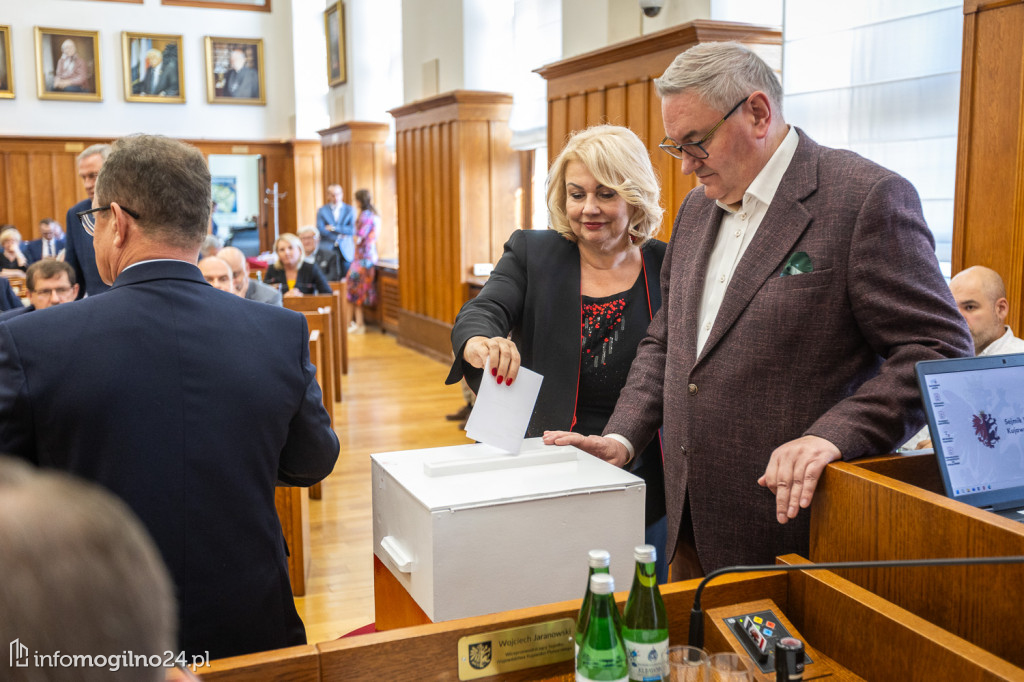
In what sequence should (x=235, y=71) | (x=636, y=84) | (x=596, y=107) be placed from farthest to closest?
(x=235, y=71) < (x=596, y=107) < (x=636, y=84)

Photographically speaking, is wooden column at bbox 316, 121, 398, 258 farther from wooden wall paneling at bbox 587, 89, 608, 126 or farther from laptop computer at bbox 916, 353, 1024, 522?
laptop computer at bbox 916, 353, 1024, 522

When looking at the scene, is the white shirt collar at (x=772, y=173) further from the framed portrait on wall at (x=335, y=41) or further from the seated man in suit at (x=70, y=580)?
the framed portrait on wall at (x=335, y=41)

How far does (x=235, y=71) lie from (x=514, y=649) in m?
16.4

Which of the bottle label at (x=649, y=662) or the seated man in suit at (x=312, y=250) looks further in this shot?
the seated man in suit at (x=312, y=250)

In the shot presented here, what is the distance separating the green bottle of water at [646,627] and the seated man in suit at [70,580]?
2.27 feet

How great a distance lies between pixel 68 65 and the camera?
14844 mm

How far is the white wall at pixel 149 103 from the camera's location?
48.2ft

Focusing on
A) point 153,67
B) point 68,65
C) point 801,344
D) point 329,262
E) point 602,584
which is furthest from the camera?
point 153,67

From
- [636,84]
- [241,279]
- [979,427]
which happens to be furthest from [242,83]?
[979,427]

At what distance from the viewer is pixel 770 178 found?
5.76ft

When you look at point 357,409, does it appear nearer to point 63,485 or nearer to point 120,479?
point 120,479

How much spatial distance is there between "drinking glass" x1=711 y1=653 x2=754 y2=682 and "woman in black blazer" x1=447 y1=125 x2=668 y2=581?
3.23ft

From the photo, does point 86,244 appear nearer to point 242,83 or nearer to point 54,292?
point 54,292

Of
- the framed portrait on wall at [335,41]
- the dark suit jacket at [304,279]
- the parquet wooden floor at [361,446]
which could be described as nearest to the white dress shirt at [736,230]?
the parquet wooden floor at [361,446]
